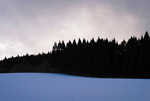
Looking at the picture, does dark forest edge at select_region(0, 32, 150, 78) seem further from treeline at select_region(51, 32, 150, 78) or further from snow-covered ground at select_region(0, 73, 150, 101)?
snow-covered ground at select_region(0, 73, 150, 101)

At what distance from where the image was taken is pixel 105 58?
152ft

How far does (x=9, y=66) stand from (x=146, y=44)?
101593 mm

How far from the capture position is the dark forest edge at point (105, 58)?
3944 cm

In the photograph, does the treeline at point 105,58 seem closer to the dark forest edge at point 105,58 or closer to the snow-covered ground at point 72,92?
the dark forest edge at point 105,58

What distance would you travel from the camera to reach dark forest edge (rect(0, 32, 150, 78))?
3944 cm

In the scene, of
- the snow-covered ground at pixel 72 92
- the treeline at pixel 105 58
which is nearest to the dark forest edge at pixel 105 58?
the treeline at pixel 105 58

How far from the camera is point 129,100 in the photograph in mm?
7254

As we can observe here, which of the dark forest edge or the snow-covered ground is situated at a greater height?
the dark forest edge

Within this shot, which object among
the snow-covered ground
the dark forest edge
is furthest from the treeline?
the snow-covered ground

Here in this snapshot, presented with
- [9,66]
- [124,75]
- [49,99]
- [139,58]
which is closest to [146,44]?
[139,58]

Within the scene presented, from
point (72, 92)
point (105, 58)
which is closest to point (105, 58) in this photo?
point (105, 58)

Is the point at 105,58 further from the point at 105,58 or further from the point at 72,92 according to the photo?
the point at 72,92

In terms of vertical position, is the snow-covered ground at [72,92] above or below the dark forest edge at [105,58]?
below

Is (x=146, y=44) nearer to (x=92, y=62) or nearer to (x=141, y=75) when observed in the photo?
(x=141, y=75)
